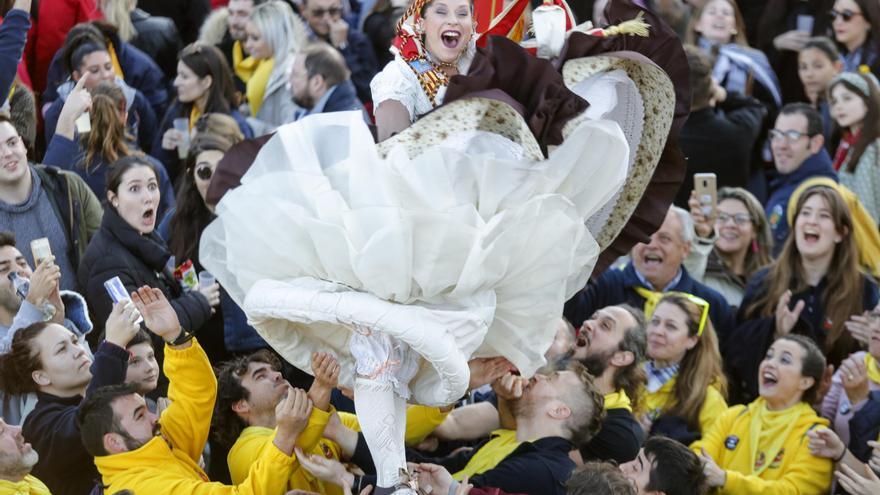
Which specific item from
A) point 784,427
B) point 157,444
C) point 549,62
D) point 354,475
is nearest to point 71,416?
point 157,444

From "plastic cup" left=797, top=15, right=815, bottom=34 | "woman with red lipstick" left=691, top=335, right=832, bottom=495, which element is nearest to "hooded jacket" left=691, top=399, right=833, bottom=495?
"woman with red lipstick" left=691, top=335, right=832, bottom=495

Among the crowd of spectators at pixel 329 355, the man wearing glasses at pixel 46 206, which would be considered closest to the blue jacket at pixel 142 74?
the crowd of spectators at pixel 329 355

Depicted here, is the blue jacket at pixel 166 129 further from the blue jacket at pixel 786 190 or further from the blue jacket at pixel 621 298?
the blue jacket at pixel 786 190

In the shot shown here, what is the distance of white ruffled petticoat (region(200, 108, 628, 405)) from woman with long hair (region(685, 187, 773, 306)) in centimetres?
334

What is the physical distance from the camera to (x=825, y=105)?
9.25 metres

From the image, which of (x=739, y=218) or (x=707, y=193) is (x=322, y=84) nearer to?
(x=707, y=193)

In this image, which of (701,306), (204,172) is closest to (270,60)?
(204,172)

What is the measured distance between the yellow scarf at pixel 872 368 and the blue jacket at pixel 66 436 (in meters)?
3.14

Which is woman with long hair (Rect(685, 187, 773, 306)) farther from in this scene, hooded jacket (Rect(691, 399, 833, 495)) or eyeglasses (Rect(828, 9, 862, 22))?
eyeglasses (Rect(828, 9, 862, 22))

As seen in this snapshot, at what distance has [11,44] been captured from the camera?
21.6ft

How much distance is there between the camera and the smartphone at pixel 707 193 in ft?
24.7

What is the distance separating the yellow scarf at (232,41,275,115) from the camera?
8.77 m

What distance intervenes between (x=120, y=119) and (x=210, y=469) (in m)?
2.17

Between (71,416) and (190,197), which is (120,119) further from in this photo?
(71,416)
